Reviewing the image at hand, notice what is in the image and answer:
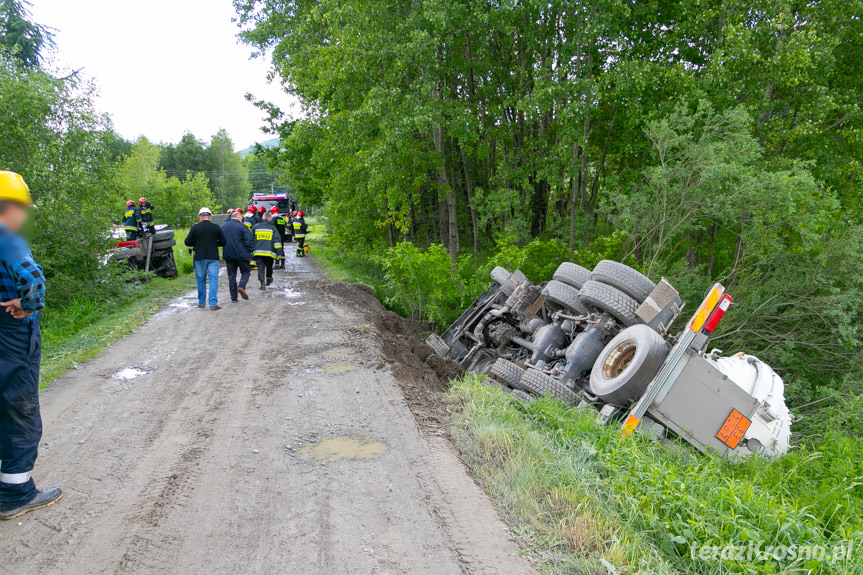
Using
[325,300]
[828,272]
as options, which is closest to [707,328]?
[828,272]

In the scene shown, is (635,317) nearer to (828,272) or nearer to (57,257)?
(828,272)

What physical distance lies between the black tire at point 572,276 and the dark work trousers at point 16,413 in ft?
21.7

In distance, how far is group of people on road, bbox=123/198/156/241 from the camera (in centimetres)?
1240

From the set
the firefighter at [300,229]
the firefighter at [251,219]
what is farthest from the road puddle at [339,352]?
the firefighter at [300,229]

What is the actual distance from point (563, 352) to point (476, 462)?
3.49m

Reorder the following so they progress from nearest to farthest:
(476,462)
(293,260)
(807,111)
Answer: (476,462) < (807,111) < (293,260)

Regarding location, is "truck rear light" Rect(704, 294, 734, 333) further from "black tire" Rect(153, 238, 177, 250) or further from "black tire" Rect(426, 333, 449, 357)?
"black tire" Rect(153, 238, 177, 250)

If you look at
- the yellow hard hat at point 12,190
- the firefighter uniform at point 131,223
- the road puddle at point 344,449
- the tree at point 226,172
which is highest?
the tree at point 226,172

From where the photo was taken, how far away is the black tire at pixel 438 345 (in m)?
8.68

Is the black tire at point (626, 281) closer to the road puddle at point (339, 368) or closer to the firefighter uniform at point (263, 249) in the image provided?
the road puddle at point (339, 368)

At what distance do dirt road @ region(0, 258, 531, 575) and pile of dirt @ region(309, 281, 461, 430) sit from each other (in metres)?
0.07

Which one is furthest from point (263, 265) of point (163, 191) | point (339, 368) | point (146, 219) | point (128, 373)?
point (163, 191)

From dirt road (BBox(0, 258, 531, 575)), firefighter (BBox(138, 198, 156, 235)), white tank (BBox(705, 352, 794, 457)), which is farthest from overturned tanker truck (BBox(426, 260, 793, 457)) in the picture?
firefighter (BBox(138, 198, 156, 235))

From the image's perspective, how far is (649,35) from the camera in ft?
41.9
